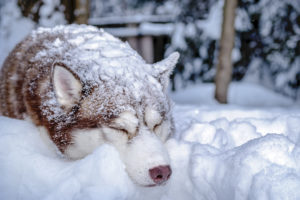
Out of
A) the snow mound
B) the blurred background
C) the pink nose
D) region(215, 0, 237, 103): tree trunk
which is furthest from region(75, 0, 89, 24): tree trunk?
the pink nose

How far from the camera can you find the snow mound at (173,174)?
5.08 ft

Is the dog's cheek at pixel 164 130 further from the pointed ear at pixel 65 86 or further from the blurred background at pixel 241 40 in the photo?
the blurred background at pixel 241 40

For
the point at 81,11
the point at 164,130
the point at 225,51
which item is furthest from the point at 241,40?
the point at 164,130

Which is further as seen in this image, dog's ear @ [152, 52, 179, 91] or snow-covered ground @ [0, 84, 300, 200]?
dog's ear @ [152, 52, 179, 91]

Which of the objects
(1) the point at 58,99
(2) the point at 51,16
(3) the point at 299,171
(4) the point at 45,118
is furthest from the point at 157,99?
(2) the point at 51,16

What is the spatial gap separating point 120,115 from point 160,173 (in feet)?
1.55

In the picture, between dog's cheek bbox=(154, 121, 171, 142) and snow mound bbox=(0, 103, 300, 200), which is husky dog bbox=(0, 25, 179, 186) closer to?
dog's cheek bbox=(154, 121, 171, 142)

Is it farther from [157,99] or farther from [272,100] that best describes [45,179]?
[272,100]

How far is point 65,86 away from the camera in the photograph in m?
2.14

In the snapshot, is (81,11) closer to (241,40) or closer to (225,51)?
(225,51)

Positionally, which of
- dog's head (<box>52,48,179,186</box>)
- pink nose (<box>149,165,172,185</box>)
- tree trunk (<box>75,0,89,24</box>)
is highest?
tree trunk (<box>75,0,89,24</box>)

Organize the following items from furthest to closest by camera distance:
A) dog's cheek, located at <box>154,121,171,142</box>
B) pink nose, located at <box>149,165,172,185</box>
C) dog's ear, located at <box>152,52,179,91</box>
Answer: dog's ear, located at <box>152,52,179,91</box>
dog's cheek, located at <box>154,121,171,142</box>
pink nose, located at <box>149,165,172,185</box>

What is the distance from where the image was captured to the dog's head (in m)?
1.86

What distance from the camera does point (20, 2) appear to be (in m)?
4.65
